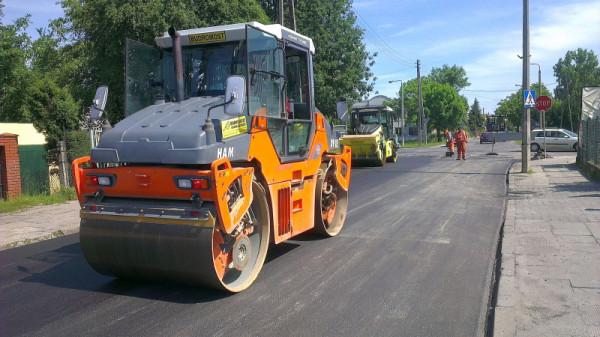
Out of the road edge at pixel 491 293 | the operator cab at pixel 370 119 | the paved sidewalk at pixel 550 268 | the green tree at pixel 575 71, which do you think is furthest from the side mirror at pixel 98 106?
the green tree at pixel 575 71

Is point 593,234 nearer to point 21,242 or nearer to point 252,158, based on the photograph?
point 252,158

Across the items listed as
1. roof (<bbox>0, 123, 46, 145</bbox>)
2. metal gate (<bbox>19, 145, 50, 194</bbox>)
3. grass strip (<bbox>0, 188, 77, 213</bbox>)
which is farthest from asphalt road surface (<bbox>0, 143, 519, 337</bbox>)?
roof (<bbox>0, 123, 46, 145</bbox>)

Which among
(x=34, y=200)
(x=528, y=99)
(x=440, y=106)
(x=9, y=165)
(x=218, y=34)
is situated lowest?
(x=34, y=200)

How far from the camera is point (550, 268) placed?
6043 millimetres

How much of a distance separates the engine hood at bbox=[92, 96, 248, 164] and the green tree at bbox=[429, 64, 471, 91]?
10765 cm

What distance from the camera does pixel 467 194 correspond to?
43.1 ft

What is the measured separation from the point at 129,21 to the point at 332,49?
13.5 metres

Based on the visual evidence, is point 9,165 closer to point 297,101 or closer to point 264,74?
point 297,101

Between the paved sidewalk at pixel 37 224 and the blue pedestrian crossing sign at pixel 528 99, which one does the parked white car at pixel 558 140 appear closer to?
the blue pedestrian crossing sign at pixel 528 99

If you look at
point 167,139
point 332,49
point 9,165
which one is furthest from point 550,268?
point 332,49

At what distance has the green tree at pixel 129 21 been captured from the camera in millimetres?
16859

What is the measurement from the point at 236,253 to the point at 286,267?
3.87 ft

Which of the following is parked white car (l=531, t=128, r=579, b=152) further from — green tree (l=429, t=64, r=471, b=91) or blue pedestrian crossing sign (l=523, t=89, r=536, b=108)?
green tree (l=429, t=64, r=471, b=91)

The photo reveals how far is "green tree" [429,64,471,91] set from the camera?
108 m
